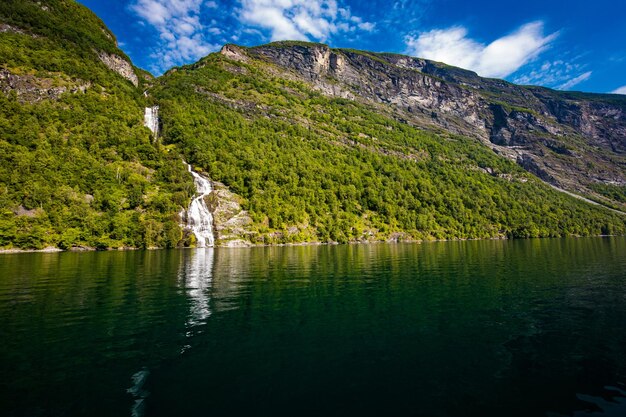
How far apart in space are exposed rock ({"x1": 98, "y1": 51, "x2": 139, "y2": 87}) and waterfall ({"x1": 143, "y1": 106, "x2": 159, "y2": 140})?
139ft

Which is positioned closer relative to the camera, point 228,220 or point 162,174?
point 228,220

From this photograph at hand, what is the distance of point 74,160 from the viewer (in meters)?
95.3

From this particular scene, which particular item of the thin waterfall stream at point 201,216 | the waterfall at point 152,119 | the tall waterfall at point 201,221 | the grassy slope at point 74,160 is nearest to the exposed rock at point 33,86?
the grassy slope at point 74,160

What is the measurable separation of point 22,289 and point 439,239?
472 feet

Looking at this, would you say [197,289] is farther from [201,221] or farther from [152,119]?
[152,119]

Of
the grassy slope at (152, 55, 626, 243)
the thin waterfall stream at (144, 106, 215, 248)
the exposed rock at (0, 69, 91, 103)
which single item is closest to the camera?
the thin waterfall stream at (144, 106, 215, 248)

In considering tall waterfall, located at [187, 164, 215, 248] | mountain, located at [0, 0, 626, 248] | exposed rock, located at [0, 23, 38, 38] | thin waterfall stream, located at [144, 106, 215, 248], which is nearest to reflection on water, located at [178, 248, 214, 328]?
mountain, located at [0, 0, 626, 248]

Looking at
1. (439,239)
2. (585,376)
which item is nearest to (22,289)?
(585,376)

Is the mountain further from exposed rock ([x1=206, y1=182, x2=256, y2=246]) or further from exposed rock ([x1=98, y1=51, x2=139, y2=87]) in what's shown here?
exposed rock ([x1=98, y1=51, x2=139, y2=87])

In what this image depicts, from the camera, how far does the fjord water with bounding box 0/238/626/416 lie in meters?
9.99

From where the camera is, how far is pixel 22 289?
2764 cm

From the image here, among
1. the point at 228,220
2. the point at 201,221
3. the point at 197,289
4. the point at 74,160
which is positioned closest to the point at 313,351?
the point at 197,289

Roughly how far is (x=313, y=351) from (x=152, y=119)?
527 ft

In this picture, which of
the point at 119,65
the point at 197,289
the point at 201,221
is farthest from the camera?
the point at 119,65
